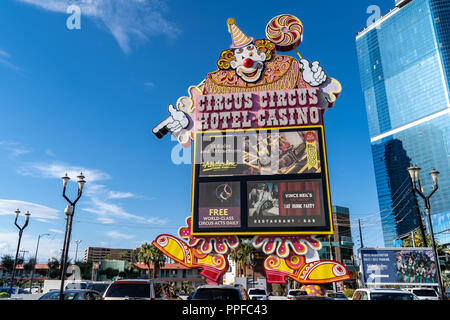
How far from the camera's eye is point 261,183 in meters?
19.7

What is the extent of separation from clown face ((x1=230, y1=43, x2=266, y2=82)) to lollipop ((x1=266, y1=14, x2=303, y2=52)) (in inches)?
52.7

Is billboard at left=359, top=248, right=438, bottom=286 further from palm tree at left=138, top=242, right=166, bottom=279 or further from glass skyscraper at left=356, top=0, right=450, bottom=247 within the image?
glass skyscraper at left=356, top=0, right=450, bottom=247

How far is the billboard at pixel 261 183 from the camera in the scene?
61.7ft

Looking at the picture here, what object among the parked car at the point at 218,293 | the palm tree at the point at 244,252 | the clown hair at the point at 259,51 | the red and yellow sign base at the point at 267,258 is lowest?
the parked car at the point at 218,293

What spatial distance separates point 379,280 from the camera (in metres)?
23.4

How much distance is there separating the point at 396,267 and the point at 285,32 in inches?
707

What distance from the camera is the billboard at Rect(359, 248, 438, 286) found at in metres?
23.3

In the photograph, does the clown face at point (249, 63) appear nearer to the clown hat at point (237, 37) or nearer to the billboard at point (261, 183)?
the clown hat at point (237, 37)

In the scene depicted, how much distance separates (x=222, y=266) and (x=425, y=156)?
14847 centimetres

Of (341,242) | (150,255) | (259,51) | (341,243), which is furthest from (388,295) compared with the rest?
(341,242)

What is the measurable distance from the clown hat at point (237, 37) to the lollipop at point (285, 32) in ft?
4.87

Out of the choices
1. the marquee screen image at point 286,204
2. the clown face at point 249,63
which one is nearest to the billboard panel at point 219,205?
the marquee screen image at point 286,204
